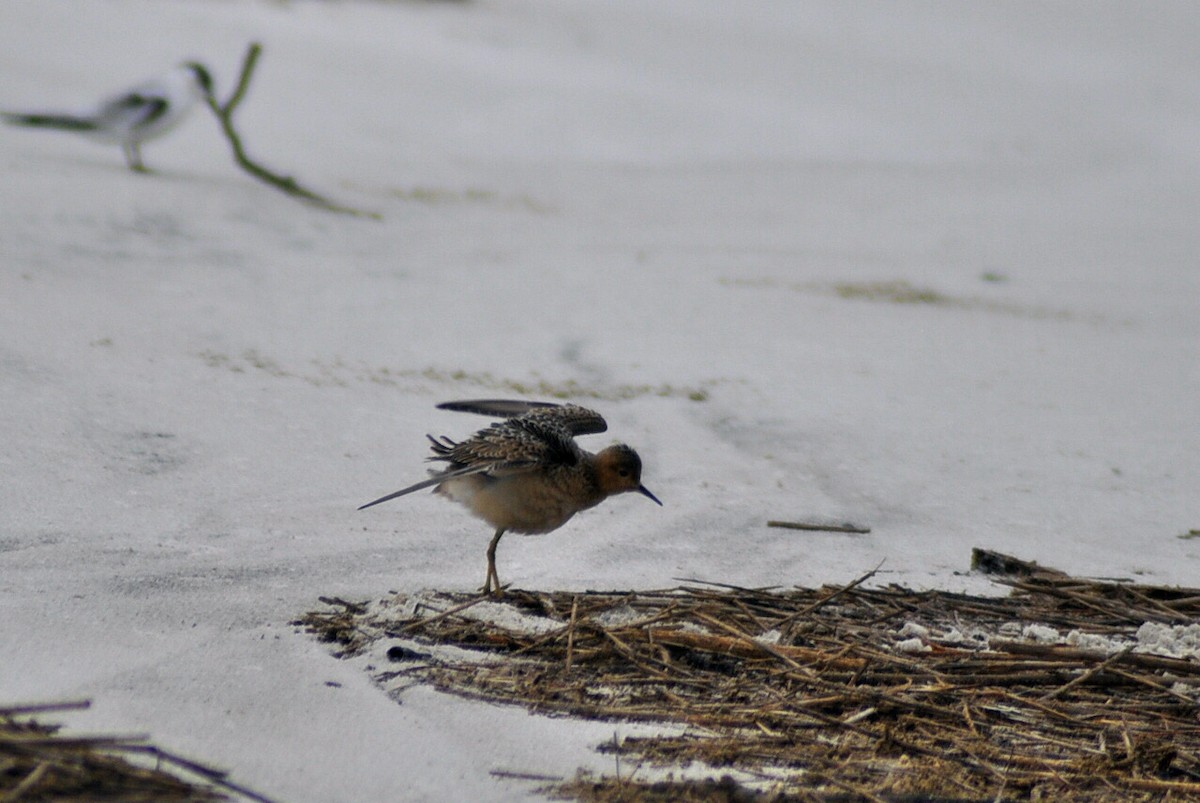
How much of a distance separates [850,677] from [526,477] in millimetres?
1399

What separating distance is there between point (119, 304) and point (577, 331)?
2722 millimetres

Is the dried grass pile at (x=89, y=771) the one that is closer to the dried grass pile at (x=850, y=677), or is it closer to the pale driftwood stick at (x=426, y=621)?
the dried grass pile at (x=850, y=677)

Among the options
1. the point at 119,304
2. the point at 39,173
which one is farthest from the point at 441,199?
the point at 119,304

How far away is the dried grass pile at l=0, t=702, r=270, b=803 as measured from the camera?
235 centimetres

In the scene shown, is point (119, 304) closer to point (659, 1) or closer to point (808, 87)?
point (808, 87)

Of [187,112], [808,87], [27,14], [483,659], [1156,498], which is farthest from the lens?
[808,87]

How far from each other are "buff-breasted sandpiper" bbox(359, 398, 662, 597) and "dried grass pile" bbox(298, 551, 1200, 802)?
0.32 metres

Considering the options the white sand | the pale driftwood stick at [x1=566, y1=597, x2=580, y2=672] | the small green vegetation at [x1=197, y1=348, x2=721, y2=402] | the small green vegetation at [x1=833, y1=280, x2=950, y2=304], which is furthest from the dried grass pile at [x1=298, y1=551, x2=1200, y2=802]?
the small green vegetation at [x1=833, y1=280, x2=950, y2=304]

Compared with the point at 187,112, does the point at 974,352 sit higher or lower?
lower

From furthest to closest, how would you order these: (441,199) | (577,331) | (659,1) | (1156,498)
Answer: (659,1), (441,199), (577,331), (1156,498)

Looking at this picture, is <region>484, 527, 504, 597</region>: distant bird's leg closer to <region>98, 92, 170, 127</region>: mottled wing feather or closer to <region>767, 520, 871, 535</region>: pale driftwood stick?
<region>767, 520, 871, 535</region>: pale driftwood stick

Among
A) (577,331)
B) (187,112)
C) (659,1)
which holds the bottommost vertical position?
(577,331)

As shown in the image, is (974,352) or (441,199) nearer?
(974,352)

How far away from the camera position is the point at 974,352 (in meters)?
8.35
